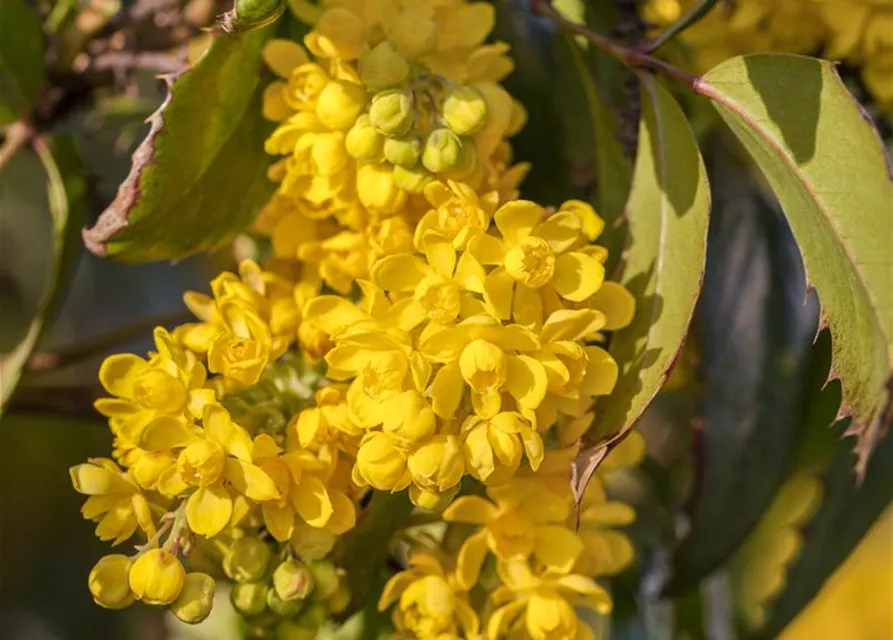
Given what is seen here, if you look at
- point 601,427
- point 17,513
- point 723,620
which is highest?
point 601,427

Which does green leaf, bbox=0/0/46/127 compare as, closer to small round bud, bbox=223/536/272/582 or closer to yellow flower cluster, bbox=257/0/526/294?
yellow flower cluster, bbox=257/0/526/294

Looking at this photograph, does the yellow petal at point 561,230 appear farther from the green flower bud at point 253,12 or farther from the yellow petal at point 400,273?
the green flower bud at point 253,12

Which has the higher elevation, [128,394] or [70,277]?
[128,394]

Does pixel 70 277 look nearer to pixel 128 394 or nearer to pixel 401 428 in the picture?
pixel 128 394

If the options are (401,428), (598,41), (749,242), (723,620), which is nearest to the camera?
(401,428)

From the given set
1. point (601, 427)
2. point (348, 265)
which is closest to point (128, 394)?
point (348, 265)

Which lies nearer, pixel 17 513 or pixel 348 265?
pixel 348 265

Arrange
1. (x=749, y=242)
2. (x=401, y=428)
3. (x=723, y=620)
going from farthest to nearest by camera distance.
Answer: (x=723, y=620), (x=749, y=242), (x=401, y=428)
